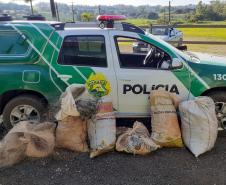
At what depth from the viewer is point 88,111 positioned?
4840mm

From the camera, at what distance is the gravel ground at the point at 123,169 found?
418 centimetres

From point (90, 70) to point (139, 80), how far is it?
29.0 inches

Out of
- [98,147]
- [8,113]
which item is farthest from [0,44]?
[98,147]

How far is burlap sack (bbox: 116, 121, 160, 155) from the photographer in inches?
188

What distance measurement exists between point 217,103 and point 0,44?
11.1 ft

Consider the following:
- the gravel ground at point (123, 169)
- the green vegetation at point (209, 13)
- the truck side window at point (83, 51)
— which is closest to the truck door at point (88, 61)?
the truck side window at point (83, 51)

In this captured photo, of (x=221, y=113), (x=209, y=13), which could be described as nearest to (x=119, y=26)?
(x=221, y=113)

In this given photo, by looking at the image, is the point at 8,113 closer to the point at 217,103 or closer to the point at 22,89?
the point at 22,89

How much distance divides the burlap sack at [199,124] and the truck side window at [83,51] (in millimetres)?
1461

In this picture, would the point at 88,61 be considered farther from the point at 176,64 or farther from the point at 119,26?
the point at 176,64

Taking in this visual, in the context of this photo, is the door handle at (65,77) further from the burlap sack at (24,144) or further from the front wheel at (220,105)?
the front wheel at (220,105)

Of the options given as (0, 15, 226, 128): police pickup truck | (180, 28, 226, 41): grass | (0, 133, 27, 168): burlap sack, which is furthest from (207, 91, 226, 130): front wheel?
(180, 28, 226, 41): grass

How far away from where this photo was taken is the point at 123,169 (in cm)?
444

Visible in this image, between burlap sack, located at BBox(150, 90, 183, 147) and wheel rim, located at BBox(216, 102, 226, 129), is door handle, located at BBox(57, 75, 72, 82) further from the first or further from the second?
wheel rim, located at BBox(216, 102, 226, 129)
